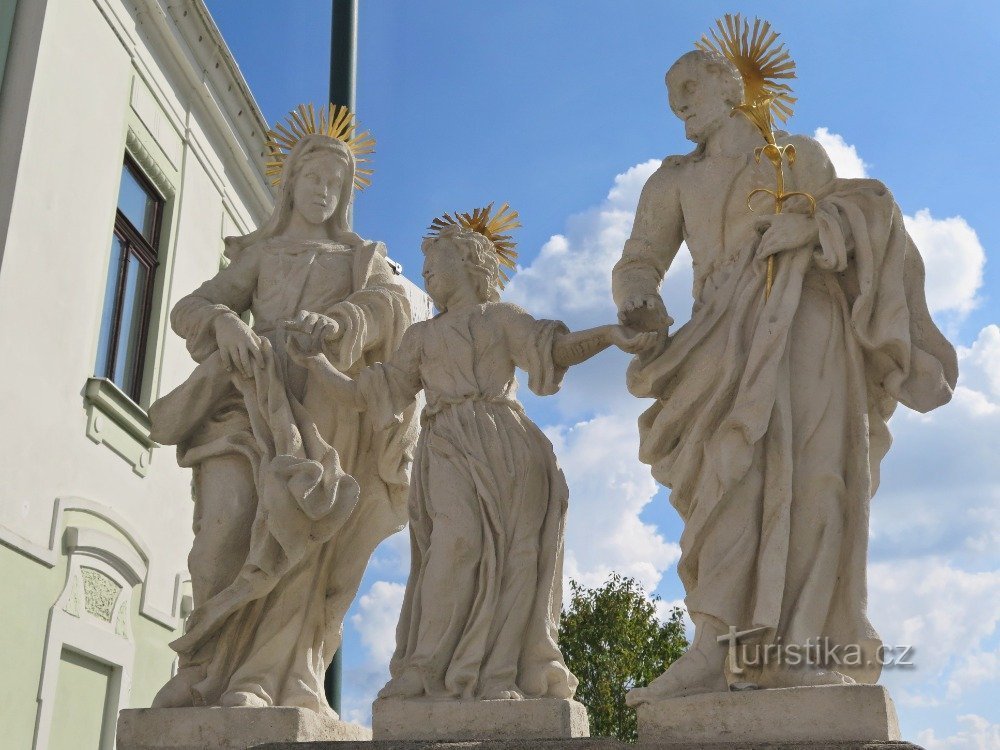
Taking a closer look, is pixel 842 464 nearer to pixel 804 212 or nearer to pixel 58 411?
pixel 804 212

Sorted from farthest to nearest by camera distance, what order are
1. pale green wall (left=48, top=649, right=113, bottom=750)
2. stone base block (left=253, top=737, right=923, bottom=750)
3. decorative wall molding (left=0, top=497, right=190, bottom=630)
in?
pale green wall (left=48, top=649, right=113, bottom=750), decorative wall molding (left=0, top=497, right=190, bottom=630), stone base block (left=253, top=737, right=923, bottom=750)

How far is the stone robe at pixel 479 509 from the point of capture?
457 centimetres

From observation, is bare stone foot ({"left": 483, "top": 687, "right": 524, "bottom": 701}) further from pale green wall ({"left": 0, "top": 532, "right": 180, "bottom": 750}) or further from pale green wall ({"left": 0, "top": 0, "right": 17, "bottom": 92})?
pale green wall ({"left": 0, "top": 0, "right": 17, "bottom": 92})

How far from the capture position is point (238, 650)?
5.27m

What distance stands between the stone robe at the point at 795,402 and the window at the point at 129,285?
267 inches

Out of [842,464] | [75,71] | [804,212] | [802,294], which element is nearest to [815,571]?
[842,464]

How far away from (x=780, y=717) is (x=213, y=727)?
89.9 inches

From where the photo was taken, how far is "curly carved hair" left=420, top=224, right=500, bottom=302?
529 cm

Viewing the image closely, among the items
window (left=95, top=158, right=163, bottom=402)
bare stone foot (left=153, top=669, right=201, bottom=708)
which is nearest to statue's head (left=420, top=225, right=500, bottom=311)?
bare stone foot (left=153, top=669, right=201, bottom=708)

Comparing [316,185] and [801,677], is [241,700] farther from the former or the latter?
[316,185]

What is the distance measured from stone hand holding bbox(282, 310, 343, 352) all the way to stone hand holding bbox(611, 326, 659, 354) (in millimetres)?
1358

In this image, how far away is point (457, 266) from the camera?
208 inches

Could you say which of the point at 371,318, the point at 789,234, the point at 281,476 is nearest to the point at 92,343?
the point at 371,318

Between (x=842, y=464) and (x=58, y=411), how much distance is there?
248 inches
